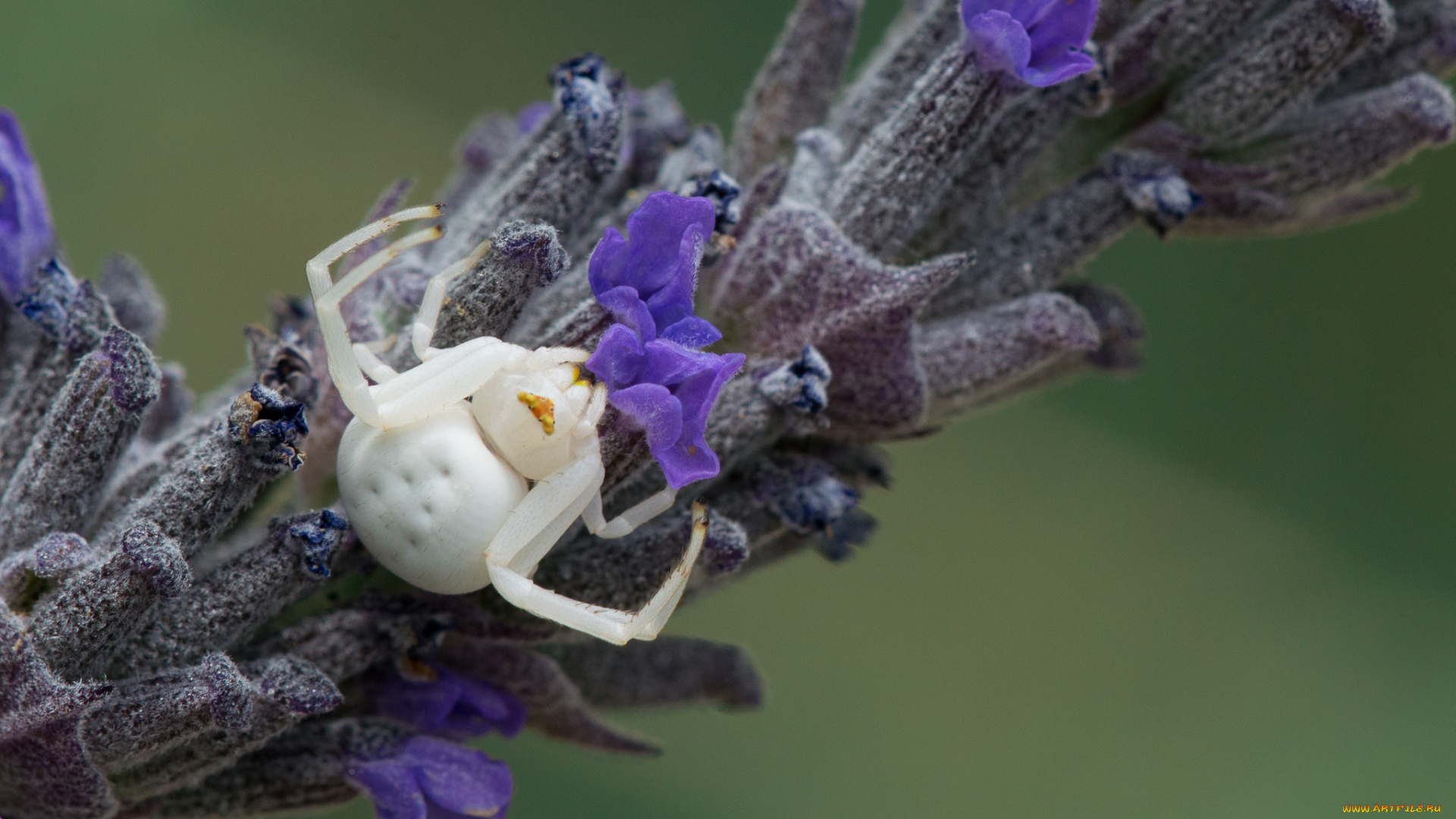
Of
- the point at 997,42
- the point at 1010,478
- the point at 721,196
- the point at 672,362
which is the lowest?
the point at 1010,478

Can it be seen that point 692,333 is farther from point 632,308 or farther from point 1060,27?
point 1060,27

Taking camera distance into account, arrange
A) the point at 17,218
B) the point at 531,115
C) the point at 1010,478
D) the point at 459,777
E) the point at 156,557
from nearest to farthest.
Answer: the point at 156,557 → the point at 459,777 → the point at 17,218 → the point at 531,115 → the point at 1010,478

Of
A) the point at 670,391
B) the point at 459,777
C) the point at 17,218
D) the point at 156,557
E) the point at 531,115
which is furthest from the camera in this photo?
the point at 531,115

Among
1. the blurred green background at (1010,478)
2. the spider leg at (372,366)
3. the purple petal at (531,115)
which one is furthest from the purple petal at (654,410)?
the blurred green background at (1010,478)

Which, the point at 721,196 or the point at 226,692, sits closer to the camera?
the point at 226,692

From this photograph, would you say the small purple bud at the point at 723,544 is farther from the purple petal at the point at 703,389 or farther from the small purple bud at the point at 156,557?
the small purple bud at the point at 156,557

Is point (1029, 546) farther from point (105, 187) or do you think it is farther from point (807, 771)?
point (105, 187)

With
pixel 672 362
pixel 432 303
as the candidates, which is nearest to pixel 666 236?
pixel 672 362

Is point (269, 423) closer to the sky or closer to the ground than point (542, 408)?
closer to the ground
